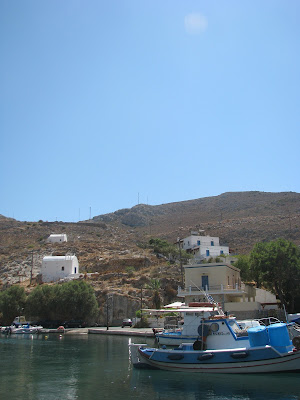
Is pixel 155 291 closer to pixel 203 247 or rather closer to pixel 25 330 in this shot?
pixel 25 330

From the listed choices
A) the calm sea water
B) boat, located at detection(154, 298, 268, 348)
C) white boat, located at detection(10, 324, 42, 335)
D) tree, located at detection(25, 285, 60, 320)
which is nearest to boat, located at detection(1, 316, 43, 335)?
white boat, located at detection(10, 324, 42, 335)

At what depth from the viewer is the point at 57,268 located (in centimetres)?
6512

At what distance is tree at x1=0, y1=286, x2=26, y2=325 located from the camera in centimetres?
5425

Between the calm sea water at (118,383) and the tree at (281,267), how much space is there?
931 inches

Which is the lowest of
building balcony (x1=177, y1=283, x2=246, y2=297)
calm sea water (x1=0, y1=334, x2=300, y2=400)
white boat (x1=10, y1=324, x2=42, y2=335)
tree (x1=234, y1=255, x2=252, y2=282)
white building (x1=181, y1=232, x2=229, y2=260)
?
white boat (x1=10, y1=324, x2=42, y2=335)

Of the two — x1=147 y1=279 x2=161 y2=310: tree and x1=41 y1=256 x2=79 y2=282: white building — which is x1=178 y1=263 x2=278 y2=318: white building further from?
x1=41 y1=256 x2=79 y2=282: white building

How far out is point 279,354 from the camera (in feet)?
61.8

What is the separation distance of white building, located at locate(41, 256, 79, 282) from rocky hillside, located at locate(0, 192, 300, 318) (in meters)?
3.54

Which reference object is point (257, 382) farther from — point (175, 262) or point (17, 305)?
point (175, 262)

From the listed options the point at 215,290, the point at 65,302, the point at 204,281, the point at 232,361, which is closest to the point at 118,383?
the point at 232,361

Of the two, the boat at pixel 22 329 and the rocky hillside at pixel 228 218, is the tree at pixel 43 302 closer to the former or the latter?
the boat at pixel 22 329

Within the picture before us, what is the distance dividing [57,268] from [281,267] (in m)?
39.2

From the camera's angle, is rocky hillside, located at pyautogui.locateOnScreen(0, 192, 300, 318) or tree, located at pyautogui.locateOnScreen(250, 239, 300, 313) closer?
tree, located at pyautogui.locateOnScreen(250, 239, 300, 313)

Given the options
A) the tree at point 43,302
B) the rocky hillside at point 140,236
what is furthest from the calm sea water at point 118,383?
the rocky hillside at point 140,236
